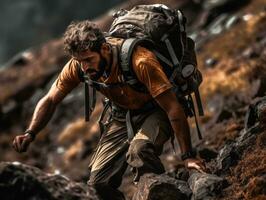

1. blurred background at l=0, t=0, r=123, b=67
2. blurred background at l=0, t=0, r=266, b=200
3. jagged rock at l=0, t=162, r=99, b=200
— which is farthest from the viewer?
blurred background at l=0, t=0, r=123, b=67

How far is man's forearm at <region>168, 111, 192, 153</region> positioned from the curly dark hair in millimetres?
1082

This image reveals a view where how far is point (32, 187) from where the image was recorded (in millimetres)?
5449

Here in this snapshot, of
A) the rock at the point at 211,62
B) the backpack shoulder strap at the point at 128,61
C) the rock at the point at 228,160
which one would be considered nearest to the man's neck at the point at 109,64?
the backpack shoulder strap at the point at 128,61

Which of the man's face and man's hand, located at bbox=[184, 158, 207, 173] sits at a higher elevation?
the man's face

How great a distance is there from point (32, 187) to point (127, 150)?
8.83 ft

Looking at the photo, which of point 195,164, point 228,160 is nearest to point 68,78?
point 195,164

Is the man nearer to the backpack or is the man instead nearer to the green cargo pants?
the green cargo pants

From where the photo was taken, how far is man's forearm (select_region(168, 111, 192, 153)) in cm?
704

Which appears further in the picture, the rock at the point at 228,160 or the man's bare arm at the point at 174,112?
the rock at the point at 228,160

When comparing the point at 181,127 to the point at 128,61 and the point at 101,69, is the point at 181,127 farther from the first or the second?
the point at 101,69

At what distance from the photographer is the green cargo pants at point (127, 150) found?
7230 mm

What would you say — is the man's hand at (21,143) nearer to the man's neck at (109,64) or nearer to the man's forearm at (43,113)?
the man's forearm at (43,113)

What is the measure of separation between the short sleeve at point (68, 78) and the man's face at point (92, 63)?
0.41m

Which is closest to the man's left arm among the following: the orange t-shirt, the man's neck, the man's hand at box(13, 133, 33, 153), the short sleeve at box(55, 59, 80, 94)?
the orange t-shirt
